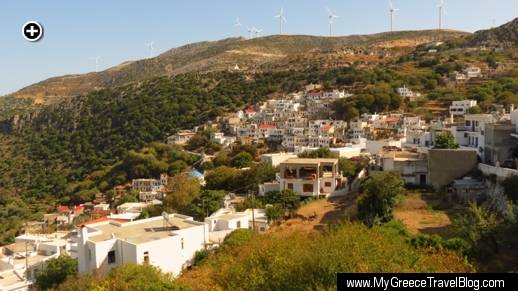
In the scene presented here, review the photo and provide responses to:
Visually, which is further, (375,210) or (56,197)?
(56,197)

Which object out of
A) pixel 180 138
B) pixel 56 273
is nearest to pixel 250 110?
pixel 180 138

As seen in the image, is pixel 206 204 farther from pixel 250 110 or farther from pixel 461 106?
pixel 250 110

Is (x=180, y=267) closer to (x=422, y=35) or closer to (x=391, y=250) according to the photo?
(x=391, y=250)

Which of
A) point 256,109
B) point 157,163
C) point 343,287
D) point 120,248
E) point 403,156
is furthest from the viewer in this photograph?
point 256,109

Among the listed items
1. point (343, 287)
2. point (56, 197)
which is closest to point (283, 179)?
point (343, 287)

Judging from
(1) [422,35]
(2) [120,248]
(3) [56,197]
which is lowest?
(3) [56,197]

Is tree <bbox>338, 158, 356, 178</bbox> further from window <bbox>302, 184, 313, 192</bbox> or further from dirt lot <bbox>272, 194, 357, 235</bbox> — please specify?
window <bbox>302, 184, 313, 192</bbox>

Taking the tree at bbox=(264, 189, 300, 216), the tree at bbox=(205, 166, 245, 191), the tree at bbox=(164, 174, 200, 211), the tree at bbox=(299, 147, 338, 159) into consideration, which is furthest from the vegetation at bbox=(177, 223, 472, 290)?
the tree at bbox=(299, 147, 338, 159)
